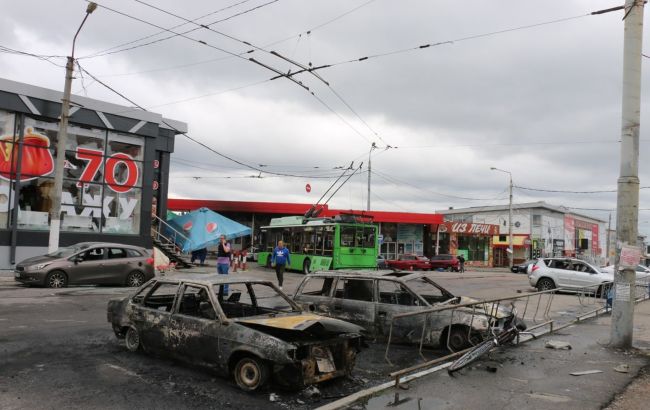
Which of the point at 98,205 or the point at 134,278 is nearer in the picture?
the point at 134,278

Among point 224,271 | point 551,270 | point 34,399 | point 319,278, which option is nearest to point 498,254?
point 551,270

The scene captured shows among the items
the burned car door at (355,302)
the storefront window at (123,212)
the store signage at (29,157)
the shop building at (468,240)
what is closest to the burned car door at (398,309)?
the burned car door at (355,302)

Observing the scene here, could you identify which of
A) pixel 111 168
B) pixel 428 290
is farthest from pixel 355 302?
pixel 111 168

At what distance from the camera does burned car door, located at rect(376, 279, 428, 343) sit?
8.20 m

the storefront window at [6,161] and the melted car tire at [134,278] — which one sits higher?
the storefront window at [6,161]

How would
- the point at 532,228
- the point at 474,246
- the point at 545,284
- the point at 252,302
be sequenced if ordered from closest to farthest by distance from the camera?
the point at 252,302 → the point at 545,284 → the point at 474,246 → the point at 532,228

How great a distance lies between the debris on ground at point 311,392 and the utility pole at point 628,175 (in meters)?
5.73

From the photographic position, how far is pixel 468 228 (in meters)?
54.0

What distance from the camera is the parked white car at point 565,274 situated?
19.3m

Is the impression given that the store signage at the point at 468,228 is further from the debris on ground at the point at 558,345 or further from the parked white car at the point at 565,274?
the debris on ground at the point at 558,345

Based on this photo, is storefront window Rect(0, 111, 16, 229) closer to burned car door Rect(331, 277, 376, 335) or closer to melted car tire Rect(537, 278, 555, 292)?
burned car door Rect(331, 277, 376, 335)

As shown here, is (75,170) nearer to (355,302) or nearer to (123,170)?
(123,170)

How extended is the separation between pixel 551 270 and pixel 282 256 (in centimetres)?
1091

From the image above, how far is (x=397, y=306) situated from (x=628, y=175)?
460cm
